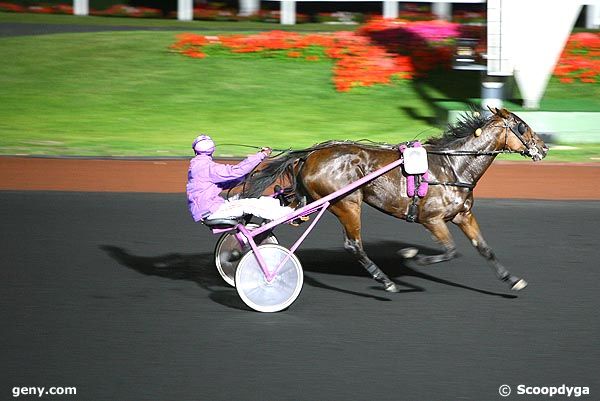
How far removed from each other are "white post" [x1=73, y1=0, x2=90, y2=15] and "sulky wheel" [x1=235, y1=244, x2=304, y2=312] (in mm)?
19243

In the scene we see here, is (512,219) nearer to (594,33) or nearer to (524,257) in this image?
(524,257)

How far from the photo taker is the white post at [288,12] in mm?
24359

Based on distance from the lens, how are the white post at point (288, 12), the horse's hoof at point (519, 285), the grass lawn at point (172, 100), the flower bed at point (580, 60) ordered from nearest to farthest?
the horse's hoof at point (519, 285)
the grass lawn at point (172, 100)
the flower bed at point (580, 60)
the white post at point (288, 12)

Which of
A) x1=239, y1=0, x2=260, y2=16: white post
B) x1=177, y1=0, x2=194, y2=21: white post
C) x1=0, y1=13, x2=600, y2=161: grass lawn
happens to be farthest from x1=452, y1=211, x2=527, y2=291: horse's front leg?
x1=239, y1=0, x2=260, y2=16: white post

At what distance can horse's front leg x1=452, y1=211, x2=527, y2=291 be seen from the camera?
7613 mm

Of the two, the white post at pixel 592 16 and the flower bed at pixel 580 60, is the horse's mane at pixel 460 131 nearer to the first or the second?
A: the flower bed at pixel 580 60

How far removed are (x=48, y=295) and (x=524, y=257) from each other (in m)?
4.08

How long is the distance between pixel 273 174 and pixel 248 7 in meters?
18.2

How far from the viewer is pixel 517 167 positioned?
1331 cm

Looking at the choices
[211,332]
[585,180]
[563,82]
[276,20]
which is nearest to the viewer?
[211,332]

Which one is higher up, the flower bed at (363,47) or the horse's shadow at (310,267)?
the flower bed at (363,47)

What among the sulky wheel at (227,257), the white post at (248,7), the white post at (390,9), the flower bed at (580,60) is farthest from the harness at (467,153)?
the white post at (248,7)

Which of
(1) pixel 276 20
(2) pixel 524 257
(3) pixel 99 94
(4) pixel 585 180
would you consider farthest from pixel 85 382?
(1) pixel 276 20

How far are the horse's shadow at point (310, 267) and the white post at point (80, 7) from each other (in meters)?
16.9
